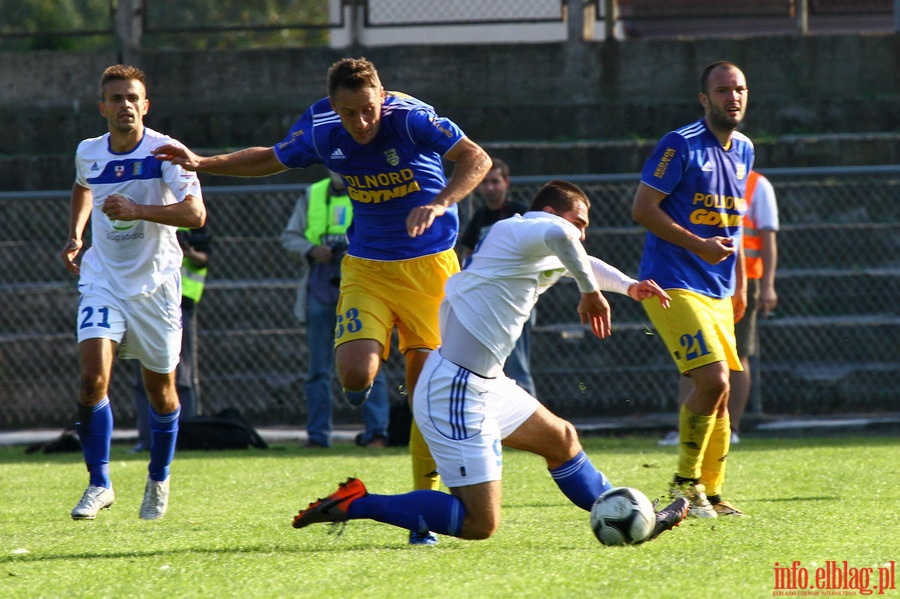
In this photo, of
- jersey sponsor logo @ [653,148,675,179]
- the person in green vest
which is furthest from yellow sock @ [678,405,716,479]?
the person in green vest

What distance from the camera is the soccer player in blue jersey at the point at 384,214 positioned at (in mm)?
6051

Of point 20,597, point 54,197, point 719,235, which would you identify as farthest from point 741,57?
point 20,597

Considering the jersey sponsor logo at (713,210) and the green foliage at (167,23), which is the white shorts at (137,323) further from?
the green foliage at (167,23)

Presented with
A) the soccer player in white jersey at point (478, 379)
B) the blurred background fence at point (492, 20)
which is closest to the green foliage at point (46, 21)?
the blurred background fence at point (492, 20)

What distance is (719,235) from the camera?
6.77 metres

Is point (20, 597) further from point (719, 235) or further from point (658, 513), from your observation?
point (719, 235)

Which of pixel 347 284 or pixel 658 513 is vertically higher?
pixel 347 284

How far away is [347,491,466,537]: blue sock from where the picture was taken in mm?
5250

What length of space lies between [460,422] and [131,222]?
9.12ft

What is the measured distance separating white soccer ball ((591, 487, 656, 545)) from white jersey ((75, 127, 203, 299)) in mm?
3003

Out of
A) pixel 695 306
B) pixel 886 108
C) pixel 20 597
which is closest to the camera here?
pixel 20 597

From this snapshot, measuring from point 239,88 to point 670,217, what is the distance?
10.2 meters

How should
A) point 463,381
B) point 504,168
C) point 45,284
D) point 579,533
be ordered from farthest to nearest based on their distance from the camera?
point 45,284
point 504,168
point 579,533
point 463,381

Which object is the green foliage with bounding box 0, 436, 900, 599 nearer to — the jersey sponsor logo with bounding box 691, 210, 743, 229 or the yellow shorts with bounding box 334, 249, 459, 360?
the yellow shorts with bounding box 334, 249, 459, 360
